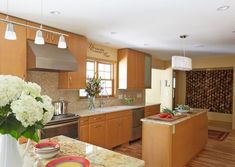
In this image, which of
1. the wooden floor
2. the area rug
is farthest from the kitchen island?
the area rug

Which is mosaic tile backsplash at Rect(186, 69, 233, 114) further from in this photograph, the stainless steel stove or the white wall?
the stainless steel stove

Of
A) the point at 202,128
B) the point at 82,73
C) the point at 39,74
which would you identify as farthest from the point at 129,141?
the point at 39,74

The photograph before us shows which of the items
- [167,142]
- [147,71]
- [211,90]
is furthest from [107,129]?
[211,90]

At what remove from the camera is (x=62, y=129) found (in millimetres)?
3207

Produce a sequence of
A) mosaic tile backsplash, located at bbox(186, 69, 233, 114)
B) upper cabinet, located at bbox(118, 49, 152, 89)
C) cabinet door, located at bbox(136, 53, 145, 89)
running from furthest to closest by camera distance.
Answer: mosaic tile backsplash, located at bbox(186, 69, 233, 114)
cabinet door, located at bbox(136, 53, 145, 89)
upper cabinet, located at bbox(118, 49, 152, 89)

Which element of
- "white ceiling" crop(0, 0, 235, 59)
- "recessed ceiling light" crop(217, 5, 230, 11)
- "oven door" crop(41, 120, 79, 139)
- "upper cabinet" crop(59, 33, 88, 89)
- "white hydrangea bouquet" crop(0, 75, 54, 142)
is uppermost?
"white ceiling" crop(0, 0, 235, 59)

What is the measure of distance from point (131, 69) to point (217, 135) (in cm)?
319

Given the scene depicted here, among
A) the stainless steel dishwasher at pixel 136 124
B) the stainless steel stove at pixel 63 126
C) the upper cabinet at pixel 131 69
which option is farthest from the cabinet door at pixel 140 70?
the stainless steel stove at pixel 63 126

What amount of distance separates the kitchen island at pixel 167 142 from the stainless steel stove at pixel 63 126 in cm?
120

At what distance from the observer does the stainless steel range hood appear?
117 inches

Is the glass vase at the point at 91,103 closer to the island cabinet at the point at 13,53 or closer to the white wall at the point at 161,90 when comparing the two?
the island cabinet at the point at 13,53

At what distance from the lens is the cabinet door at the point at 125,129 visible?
14.8ft

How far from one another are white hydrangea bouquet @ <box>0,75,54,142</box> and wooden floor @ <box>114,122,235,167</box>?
329cm

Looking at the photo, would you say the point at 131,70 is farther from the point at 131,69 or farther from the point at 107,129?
the point at 107,129
